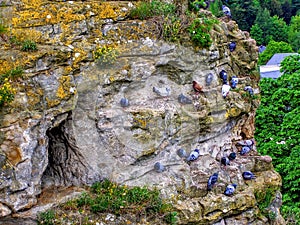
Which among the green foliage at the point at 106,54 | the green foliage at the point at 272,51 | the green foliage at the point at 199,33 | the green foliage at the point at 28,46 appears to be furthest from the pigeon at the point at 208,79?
the green foliage at the point at 272,51

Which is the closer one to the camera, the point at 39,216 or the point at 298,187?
the point at 39,216

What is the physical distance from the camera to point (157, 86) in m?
9.64

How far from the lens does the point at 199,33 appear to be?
9875 mm

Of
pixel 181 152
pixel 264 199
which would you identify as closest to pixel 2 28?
pixel 181 152

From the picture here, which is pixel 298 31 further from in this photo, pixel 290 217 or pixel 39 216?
pixel 39 216

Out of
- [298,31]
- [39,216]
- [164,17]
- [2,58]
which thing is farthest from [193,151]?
[298,31]

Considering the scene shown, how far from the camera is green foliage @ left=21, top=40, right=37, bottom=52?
826cm

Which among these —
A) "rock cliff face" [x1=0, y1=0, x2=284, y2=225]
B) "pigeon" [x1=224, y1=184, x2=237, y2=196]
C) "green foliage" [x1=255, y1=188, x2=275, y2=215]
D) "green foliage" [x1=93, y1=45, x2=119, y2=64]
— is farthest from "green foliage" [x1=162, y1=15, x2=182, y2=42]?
"green foliage" [x1=255, y1=188, x2=275, y2=215]

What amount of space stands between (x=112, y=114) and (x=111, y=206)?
1726 mm

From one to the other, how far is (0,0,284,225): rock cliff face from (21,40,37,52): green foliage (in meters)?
0.14

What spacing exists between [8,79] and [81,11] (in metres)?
2.02

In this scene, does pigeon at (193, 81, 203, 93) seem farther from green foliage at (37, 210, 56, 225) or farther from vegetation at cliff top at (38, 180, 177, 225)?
green foliage at (37, 210, 56, 225)

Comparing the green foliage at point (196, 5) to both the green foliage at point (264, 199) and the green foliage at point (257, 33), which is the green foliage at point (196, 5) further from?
the green foliage at point (257, 33)

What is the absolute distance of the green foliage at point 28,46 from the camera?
27.1 ft
